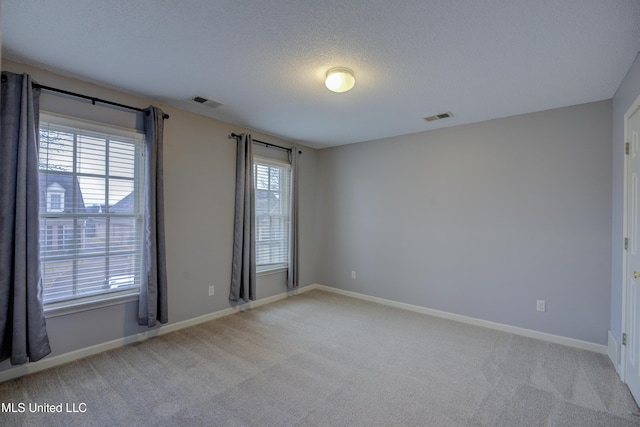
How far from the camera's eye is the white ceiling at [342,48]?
1.82m

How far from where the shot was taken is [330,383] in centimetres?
245

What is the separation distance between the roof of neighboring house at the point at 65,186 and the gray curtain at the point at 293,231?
266 centimetres

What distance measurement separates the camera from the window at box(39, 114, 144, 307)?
2.64 m

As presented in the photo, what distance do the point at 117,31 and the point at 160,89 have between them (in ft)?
3.05

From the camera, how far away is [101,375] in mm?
2521

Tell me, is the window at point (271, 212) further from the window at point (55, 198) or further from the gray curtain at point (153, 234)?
the window at point (55, 198)

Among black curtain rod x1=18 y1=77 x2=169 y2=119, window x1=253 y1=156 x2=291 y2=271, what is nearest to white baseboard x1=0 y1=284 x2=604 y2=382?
window x1=253 y1=156 x2=291 y2=271

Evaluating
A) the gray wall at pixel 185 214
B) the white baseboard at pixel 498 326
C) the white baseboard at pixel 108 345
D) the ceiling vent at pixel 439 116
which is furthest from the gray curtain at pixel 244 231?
the ceiling vent at pixel 439 116

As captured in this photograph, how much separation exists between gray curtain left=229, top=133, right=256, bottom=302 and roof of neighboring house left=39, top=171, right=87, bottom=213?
166cm

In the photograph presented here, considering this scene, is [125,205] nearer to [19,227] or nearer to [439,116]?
[19,227]

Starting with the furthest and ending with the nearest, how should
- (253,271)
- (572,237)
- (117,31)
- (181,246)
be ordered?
1. (253,271)
2. (181,246)
3. (572,237)
4. (117,31)

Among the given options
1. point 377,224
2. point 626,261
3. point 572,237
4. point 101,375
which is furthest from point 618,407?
point 101,375

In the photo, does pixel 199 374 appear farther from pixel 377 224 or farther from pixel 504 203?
pixel 504 203

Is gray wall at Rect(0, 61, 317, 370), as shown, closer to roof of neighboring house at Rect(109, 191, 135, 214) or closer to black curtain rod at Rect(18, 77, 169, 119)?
black curtain rod at Rect(18, 77, 169, 119)
